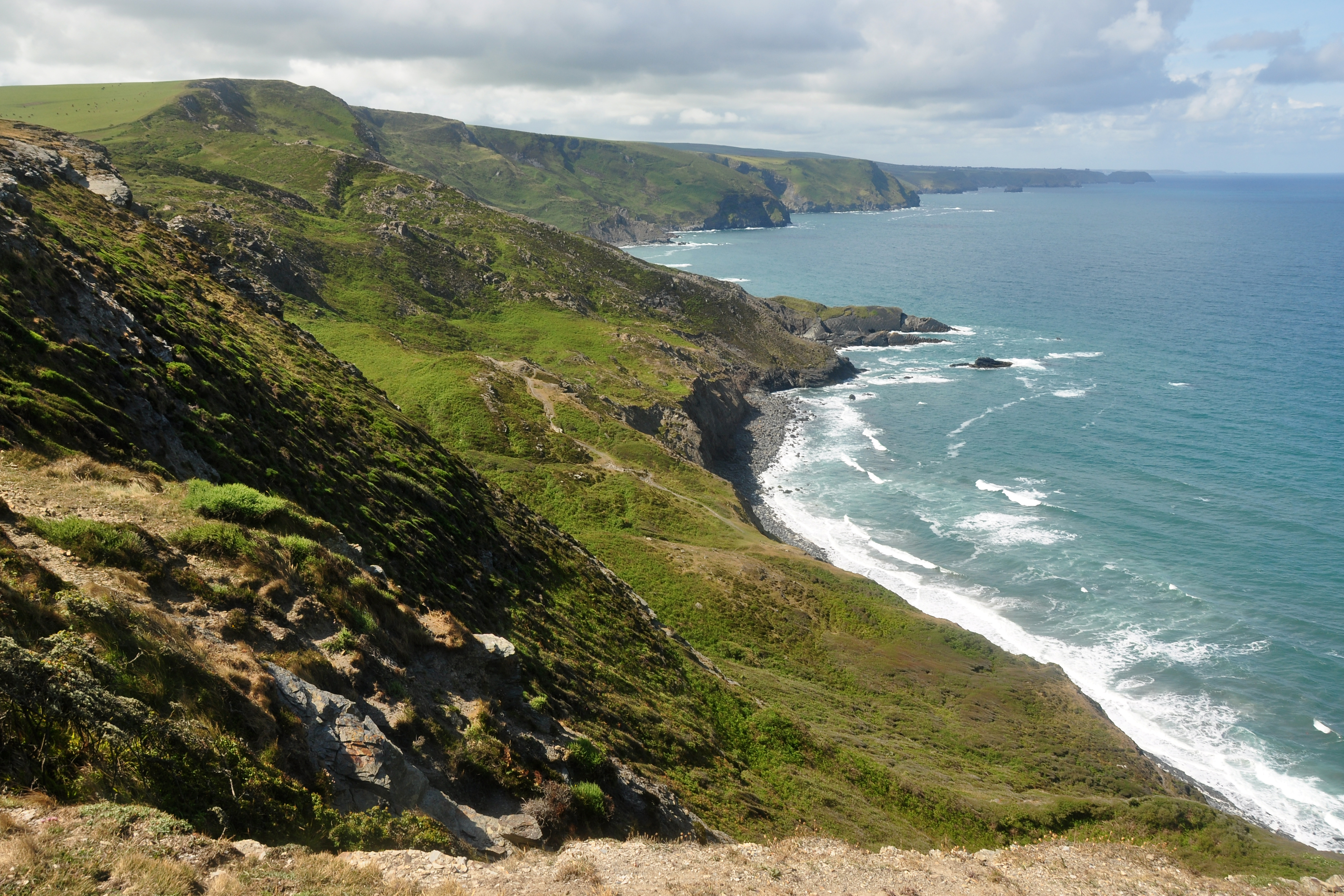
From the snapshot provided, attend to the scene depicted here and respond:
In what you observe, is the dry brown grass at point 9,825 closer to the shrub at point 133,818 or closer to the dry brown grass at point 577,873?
the shrub at point 133,818

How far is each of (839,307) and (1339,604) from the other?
118009 mm

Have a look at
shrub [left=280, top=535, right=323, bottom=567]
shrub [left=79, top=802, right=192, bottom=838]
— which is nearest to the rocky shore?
shrub [left=280, top=535, right=323, bottom=567]

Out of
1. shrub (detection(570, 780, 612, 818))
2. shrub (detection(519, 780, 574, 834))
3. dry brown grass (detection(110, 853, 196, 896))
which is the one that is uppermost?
dry brown grass (detection(110, 853, 196, 896))

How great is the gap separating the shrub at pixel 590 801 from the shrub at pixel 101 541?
10.3 metres

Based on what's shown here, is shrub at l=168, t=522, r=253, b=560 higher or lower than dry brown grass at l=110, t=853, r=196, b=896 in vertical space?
higher

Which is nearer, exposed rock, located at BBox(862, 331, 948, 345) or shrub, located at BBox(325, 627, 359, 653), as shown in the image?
shrub, located at BBox(325, 627, 359, 653)

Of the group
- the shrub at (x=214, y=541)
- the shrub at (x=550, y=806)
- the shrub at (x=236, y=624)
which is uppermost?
the shrub at (x=214, y=541)

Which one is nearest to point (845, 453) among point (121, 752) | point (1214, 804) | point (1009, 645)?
point (1009, 645)

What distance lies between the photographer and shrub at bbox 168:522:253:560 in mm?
14742

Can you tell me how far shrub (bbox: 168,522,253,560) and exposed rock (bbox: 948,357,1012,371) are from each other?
132058 mm

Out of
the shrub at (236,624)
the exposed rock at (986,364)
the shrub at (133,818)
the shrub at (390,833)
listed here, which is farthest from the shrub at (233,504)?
the exposed rock at (986,364)

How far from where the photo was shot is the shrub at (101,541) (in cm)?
1266

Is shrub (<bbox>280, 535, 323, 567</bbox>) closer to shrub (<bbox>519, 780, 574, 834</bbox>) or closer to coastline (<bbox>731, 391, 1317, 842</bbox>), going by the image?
shrub (<bbox>519, 780, 574, 834</bbox>)

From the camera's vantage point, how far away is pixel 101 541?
12984 mm
